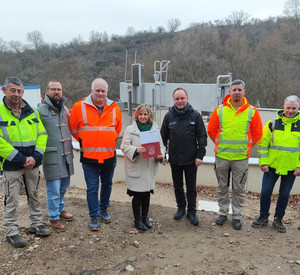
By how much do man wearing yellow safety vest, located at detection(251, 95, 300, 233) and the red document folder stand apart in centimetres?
151

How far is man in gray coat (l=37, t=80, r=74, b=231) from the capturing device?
3604 mm

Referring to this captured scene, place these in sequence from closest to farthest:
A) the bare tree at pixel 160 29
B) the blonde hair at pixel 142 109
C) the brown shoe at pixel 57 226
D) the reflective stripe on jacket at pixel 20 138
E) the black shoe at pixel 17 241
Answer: the reflective stripe on jacket at pixel 20 138, the black shoe at pixel 17 241, the blonde hair at pixel 142 109, the brown shoe at pixel 57 226, the bare tree at pixel 160 29

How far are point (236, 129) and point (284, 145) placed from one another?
2.28ft

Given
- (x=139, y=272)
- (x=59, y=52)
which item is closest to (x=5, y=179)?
(x=139, y=272)

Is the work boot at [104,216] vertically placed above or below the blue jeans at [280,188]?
below

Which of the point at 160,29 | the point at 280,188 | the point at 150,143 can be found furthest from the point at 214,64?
the point at 160,29

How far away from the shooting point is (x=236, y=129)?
388 centimetres

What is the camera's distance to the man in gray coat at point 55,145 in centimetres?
360

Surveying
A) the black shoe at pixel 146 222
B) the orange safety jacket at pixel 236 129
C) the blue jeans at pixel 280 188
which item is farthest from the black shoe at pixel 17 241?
the blue jeans at pixel 280 188

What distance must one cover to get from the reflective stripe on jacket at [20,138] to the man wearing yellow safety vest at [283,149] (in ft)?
9.70

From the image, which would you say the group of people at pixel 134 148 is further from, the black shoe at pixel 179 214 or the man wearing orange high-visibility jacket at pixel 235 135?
the black shoe at pixel 179 214

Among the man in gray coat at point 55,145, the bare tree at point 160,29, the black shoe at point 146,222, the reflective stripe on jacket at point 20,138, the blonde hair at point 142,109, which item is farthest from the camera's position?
the bare tree at point 160,29

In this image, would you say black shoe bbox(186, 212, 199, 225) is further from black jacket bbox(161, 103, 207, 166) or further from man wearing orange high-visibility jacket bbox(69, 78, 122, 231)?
man wearing orange high-visibility jacket bbox(69, 78, 122, 231)

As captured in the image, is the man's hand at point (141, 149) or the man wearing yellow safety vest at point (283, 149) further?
the man wearing yellow safety vest at point (283, 149)
